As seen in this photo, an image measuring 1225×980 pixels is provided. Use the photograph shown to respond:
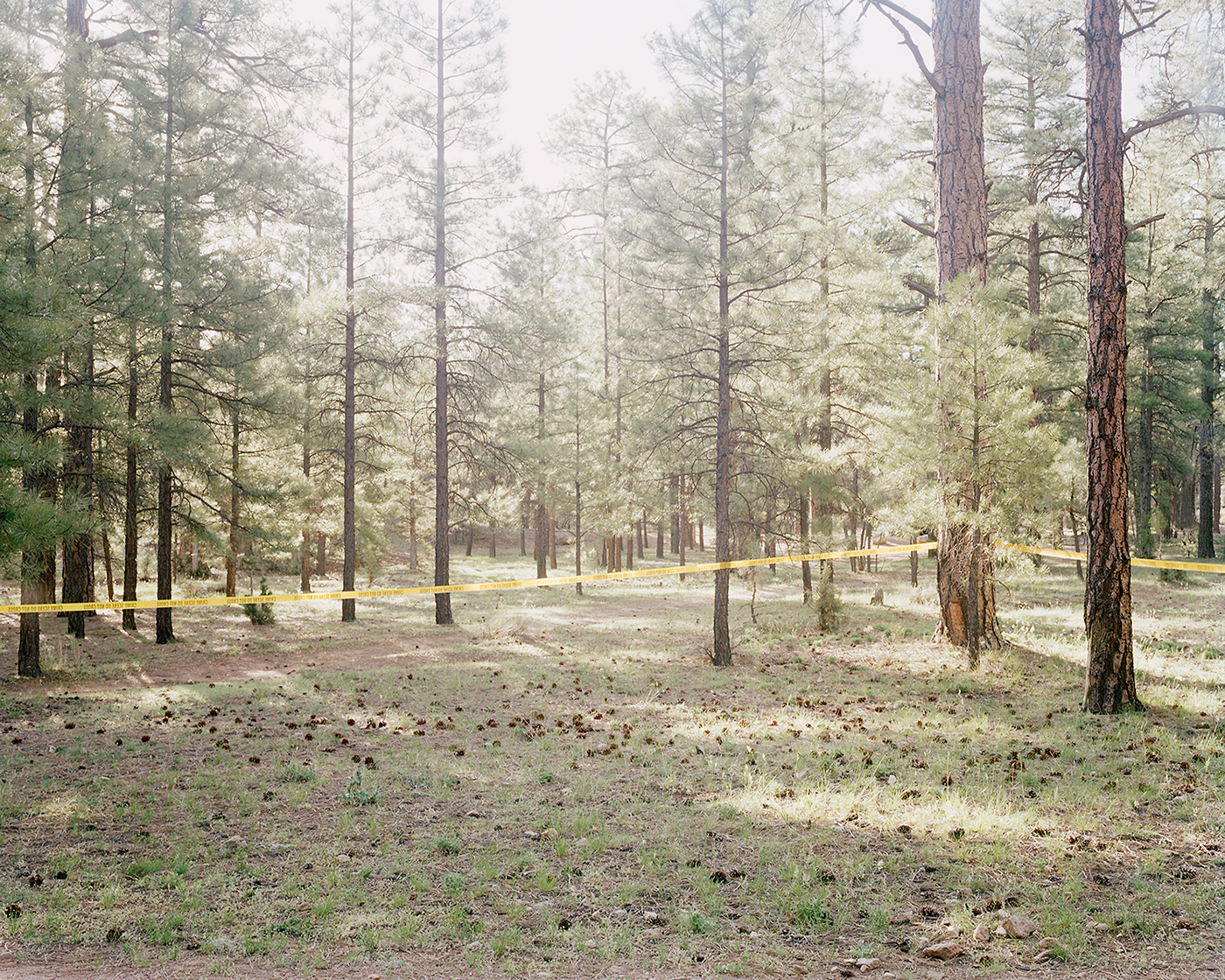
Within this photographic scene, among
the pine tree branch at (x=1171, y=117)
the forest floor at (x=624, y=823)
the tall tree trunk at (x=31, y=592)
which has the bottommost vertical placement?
the forest floor at (x=624, y=823)

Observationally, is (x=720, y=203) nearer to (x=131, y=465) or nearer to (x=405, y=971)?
(x=405, y=971)

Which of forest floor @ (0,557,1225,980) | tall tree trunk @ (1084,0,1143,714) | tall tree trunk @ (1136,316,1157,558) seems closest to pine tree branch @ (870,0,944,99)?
tall tree trunk @ (1084,0,1143,714)

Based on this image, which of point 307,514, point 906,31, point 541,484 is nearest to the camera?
point 906,31

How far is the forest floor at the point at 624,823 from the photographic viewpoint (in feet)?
11.4

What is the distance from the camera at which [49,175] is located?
10.9m

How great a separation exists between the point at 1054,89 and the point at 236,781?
2044 cm

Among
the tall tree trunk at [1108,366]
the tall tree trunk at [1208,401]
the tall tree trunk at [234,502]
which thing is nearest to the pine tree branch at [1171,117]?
the tall tree trunk at [1108,366]

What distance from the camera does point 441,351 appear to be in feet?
54.5

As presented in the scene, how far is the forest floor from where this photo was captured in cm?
348

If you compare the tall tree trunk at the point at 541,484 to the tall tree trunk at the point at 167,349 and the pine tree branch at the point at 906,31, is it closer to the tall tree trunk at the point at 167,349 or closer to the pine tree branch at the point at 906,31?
the tall tree trunk at the point at 167,349

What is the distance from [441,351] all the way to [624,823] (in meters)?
13.5

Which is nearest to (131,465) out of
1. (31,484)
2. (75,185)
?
(31,484)

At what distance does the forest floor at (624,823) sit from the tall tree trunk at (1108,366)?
855mm

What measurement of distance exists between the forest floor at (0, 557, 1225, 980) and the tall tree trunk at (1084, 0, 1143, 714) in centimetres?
85
